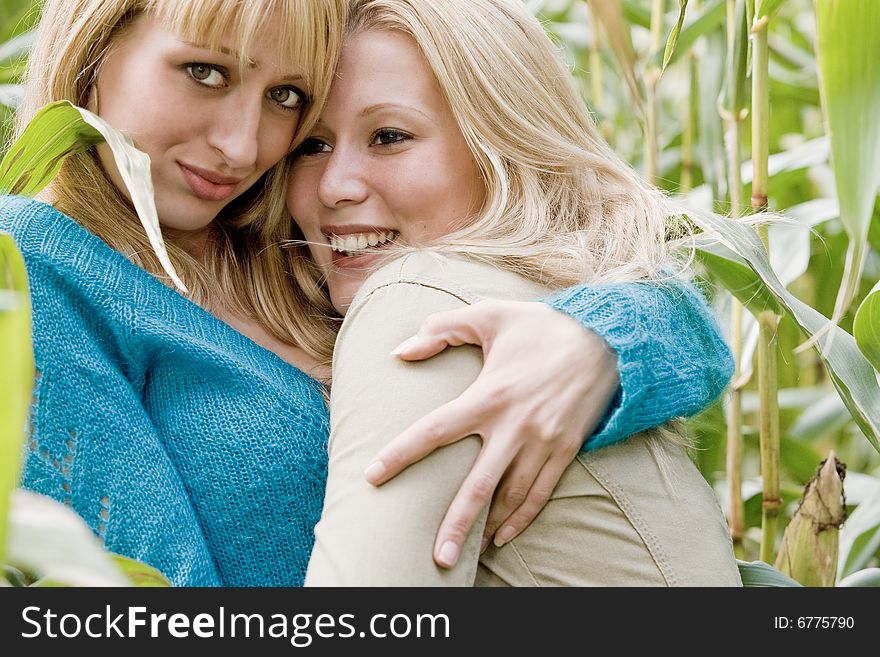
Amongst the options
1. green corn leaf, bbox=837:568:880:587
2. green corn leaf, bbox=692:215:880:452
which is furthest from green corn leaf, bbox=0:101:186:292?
green corn leaf, bbox=837:568:880:587

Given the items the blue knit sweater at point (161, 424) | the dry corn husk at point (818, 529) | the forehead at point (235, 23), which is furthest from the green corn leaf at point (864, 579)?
the forehead at point (235, 23)

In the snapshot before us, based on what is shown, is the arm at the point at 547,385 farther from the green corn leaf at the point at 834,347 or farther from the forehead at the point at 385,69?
the forehead at the point at 385,69

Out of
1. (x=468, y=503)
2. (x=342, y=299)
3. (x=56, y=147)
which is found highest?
(x=342, y=299)

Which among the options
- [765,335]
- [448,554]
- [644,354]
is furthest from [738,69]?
[448,554]

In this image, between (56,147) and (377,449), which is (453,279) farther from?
(56,147)

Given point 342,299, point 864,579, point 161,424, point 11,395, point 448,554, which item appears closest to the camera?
point 11,395

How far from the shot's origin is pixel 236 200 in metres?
1.13

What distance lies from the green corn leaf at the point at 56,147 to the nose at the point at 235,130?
21 centimetres

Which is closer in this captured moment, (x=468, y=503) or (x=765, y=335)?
(x=468, y=503)

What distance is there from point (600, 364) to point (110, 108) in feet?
1.72

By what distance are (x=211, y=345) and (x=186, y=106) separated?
8.7 inches

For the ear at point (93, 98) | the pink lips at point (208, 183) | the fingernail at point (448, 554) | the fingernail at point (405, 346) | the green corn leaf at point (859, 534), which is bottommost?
the fingernail at point (448, 554)

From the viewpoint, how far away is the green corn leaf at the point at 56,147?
0.57 metres
